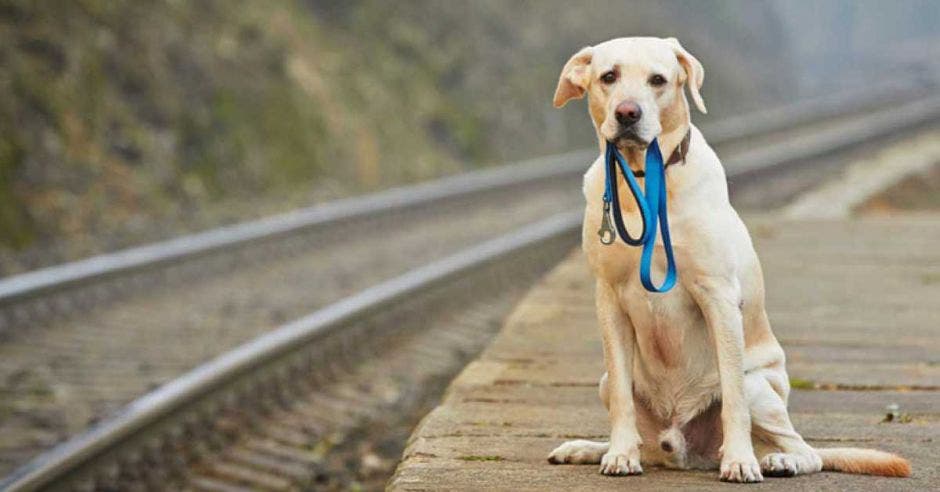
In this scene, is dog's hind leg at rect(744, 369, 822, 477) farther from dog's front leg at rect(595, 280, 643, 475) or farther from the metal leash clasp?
the metal leash clasp

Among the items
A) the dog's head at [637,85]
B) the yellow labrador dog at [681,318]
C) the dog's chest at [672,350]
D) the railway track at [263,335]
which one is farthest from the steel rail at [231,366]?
the dog's head at [637,85]

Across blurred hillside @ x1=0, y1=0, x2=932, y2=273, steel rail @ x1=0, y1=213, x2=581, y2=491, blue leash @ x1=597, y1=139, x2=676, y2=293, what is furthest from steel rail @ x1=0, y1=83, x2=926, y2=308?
blue leash @ x1=597, y1=139, x2=676, y2=293

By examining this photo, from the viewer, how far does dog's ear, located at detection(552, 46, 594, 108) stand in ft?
10.7

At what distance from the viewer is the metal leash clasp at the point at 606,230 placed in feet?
10.7

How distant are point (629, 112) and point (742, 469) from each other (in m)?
0.87

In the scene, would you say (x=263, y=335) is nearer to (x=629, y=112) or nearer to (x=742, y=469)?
(x=742, y=469)

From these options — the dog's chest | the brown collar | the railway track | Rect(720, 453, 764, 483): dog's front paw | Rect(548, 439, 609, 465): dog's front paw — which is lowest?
Rect(720, 453, 764, 483): dog's front paw

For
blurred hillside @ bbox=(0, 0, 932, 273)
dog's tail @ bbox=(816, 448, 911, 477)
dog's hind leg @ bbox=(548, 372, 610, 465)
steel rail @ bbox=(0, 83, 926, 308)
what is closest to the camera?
dog's tail @ bbox=(816, 448, 911, 477)

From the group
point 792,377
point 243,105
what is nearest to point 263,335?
point 792,377

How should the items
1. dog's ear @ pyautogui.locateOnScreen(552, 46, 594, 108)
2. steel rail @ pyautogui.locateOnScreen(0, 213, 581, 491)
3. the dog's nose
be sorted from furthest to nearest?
steel rail @ pyautogui.locateOnScreen(0, 213, 581, 491), dog's ear @ pyautogui.locateOnScreen(552, 46, 594, 108), the dog's nose

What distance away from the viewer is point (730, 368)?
3.23 m

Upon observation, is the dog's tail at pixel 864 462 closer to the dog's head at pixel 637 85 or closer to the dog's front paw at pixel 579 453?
the dog's front paw at pixel 579 453

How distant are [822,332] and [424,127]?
15.9m

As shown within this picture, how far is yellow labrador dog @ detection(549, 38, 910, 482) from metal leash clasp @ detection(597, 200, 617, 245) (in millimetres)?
Result: 23
